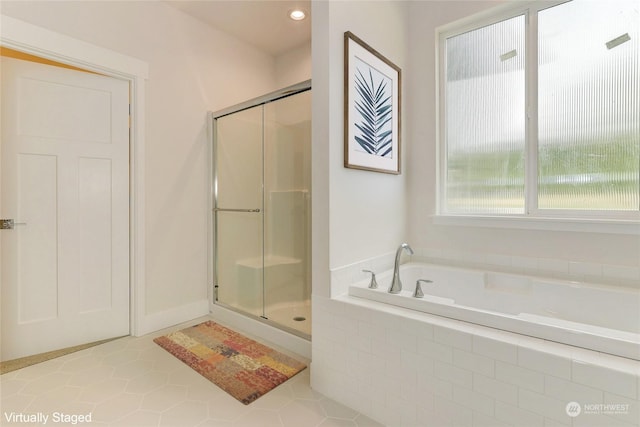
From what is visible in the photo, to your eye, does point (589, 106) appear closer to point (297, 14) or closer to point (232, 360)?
point (297, 14)

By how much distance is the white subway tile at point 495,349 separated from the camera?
1.17 metres

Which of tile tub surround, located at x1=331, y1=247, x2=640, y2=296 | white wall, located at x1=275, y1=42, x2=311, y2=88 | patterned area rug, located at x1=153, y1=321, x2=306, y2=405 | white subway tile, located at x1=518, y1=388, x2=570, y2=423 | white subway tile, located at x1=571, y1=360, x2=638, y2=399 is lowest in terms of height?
patterned area rug, located at x1=153, y1=321, x2=306, y2=405

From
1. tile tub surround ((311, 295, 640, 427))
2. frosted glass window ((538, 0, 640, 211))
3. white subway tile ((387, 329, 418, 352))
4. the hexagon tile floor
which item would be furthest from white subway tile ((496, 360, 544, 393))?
frosted glass window ((538, 0, 640, 211))

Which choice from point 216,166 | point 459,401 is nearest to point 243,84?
point 216,166

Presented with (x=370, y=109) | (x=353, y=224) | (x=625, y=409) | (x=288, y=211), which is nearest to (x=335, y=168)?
(x=353, y=224)

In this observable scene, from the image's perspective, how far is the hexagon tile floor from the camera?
4.94ft

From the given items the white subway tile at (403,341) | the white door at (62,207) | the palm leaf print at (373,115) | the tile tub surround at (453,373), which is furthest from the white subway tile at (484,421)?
the white door at (62,207)

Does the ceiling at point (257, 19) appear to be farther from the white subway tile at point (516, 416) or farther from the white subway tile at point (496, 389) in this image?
the white subway tile at point (516, 416)

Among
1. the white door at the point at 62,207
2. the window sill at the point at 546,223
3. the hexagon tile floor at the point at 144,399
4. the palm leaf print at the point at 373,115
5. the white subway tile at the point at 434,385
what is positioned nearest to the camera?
the white subway tile at the point at 434,385

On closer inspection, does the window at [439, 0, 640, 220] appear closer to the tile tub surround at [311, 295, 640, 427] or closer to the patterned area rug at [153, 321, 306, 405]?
the tile tub surround at [311, 295, 640, 427]

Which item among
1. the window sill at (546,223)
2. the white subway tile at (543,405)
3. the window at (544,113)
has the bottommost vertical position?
the white subway tile at (543,405)

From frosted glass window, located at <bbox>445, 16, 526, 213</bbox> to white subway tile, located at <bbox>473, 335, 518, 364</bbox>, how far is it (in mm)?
1183

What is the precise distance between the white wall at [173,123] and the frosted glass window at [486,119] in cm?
205

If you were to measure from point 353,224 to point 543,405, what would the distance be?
115cm
